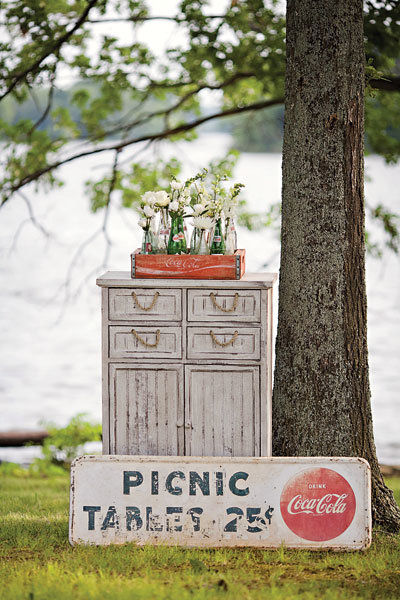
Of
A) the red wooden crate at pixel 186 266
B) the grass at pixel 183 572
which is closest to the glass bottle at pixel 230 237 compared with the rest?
the red wooden crate at pixel 186 266

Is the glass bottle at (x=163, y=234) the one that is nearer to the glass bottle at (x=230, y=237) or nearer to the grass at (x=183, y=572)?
the glass bottle at (x=230, y=237)

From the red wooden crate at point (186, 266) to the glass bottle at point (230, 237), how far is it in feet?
0.33

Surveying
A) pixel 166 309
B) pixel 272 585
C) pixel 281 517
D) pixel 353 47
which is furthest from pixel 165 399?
pixel 353 47

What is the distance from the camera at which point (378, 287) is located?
94.8ft

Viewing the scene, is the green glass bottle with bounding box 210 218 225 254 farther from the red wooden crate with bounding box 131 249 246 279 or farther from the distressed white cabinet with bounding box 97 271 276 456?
the distressed white cabinet with bounding box 97 271 276 456

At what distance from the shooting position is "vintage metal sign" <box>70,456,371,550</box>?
412 cm

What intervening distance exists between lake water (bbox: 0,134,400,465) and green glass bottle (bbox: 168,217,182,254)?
462 cm

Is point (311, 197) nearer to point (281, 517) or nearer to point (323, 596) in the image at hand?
point (281, 517)

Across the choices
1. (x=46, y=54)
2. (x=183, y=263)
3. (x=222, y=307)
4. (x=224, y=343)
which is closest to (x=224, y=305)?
(x=222, y=307)

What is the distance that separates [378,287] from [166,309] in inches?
1004

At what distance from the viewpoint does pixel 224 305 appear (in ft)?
14.0

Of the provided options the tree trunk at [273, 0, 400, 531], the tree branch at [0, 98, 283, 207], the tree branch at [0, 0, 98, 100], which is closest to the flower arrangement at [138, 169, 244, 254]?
the tree trunk at [273, 0, 400, 531]

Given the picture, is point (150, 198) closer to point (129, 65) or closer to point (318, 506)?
point (318, 506)

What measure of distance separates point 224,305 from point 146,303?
0.43 metres
